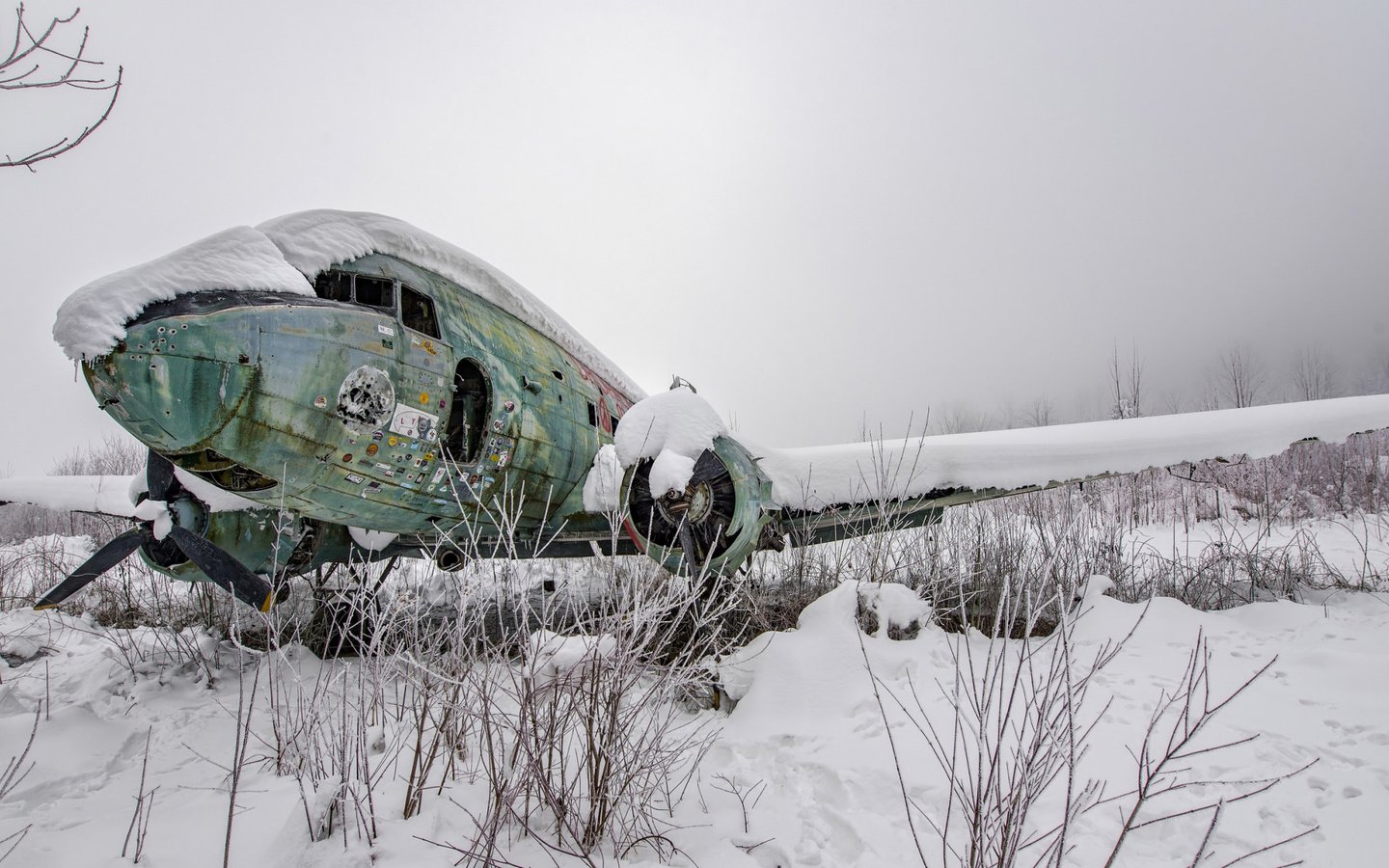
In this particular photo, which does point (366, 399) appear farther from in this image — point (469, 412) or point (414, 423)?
point (469, 412)

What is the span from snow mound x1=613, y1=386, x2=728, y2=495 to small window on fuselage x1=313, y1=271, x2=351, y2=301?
7.67 feet

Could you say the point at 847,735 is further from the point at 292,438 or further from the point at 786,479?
the point at 292,438

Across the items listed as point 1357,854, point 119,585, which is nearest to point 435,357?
point 1357,854

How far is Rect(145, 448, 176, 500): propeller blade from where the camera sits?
15.6 feet

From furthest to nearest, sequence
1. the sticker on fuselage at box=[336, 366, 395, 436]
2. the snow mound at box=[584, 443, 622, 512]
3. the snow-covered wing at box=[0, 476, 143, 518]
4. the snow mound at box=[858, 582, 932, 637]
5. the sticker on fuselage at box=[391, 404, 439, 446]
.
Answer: the snow-covered wing at box=[0, 476, 143, 518]
the snow mound at box=[584, 443, 622, 512]
the snow mound at box=[858, 582, 932, 637]
the sticker on fuselage at box=[391, 404, 439, 446]
the sticker on fuselage at box=[336, 366, 395, 436]

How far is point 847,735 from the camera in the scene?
3.42 m

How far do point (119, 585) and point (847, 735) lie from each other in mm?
10454

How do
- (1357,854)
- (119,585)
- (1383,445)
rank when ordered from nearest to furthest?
(1357,854)
(119,585)
(1383,445)

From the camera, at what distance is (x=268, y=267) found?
382 cm

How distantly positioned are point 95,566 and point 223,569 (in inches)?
45.9

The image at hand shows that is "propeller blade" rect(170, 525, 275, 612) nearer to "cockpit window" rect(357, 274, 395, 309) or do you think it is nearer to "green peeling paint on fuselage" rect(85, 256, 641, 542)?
"green peeling paint on fuselage" rect(85, 256, 641, 542)

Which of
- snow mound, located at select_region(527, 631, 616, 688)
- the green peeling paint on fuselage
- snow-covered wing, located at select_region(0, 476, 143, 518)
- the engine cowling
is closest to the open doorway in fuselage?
Answer: the green peeling paint on fuselage

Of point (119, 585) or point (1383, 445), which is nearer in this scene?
point (119, 585)

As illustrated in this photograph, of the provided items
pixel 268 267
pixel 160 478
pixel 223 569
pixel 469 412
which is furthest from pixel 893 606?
pixel 160 478
